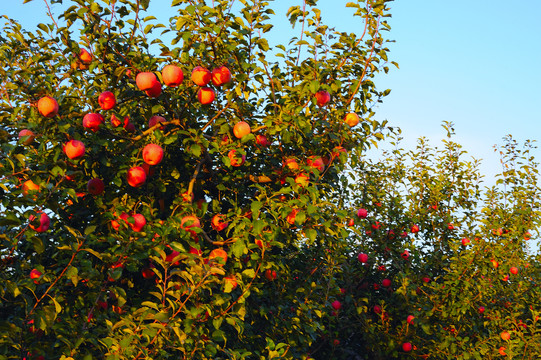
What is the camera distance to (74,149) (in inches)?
163

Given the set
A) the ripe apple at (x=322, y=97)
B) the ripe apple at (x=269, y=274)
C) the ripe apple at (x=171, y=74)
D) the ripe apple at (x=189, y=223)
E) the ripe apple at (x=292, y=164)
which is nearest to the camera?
the ripe apple at (x=189, y=223)

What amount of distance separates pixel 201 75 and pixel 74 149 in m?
1.26

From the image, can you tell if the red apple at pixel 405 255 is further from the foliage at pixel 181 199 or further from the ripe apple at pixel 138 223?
the ripe apple at pixel 138 223

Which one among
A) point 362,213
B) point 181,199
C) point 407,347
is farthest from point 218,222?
point 407,347

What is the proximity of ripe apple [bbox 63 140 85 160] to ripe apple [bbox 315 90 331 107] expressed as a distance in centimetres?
234

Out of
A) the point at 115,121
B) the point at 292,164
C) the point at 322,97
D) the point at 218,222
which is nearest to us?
the point at 115,121

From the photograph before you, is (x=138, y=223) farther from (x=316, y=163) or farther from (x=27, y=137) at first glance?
(x=316, y=163)

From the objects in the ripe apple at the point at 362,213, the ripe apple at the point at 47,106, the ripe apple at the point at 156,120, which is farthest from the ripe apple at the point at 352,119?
the ripe apple at the point at 362,213

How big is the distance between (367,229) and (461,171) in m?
2.36

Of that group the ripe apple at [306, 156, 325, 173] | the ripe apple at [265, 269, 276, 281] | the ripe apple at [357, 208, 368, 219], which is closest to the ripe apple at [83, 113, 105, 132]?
the ripe apple at [306, 156, 325, 173]

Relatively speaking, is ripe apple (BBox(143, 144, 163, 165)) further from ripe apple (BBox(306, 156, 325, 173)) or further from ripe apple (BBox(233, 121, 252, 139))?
ripe apple (BBox(306, 156, 325, 173))

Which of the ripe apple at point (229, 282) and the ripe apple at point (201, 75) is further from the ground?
the ripe apple at point (201, 75)

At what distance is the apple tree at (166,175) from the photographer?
12.2ft

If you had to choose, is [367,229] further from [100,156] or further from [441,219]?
[100,156]
